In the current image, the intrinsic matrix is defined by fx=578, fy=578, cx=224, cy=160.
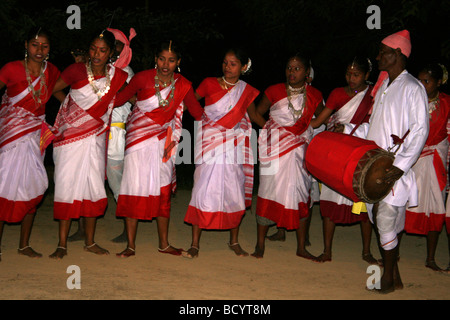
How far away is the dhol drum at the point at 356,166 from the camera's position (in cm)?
447

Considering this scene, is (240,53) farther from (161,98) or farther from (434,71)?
(434,71)

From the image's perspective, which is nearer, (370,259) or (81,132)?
(81,132)

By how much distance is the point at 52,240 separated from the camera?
20.4ft

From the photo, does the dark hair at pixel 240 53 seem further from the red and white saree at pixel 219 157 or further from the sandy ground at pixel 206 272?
the sandy ground at pixel 206 272

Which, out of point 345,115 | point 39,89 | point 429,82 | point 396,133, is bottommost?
point 396,133

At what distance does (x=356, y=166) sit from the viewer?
178 inches

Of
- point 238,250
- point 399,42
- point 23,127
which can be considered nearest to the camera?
point 399,42

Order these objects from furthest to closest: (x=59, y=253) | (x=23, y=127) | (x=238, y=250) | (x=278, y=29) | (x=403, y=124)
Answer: (x=278, y=29)
(x=238, y=250)
(x=59, y=253)
(x=23, y=127)
(x=403, y=124)

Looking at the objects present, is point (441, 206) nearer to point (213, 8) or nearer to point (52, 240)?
point (52, 240)

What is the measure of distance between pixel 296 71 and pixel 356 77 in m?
0.61

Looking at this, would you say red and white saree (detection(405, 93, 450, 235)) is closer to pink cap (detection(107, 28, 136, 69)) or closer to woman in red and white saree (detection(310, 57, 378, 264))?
woman in red and white saree (detection(310, 57, 378, 264))

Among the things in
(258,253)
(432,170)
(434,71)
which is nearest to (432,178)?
(432,170)

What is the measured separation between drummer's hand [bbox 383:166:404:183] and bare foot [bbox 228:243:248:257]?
1952 millimetres

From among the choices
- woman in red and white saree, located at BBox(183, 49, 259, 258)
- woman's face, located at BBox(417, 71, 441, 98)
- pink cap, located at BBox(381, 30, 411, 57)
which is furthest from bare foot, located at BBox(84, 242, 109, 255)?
woman's face, located at BBox(417, 71, 441, 98)
